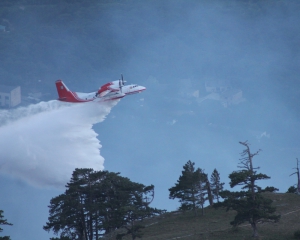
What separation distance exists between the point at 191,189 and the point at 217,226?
6908 mm

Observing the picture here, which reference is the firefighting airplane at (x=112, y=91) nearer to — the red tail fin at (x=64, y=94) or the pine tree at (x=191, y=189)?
the red tail fin at (x=64, y=94)

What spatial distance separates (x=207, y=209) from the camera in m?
62.2

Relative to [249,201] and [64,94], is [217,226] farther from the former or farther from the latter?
[64,94]

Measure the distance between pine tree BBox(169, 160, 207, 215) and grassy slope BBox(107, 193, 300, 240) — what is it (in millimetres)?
2100

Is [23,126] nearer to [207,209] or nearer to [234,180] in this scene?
[207,209]

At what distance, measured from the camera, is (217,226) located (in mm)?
51656

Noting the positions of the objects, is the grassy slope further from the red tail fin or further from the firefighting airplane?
the red tail fin

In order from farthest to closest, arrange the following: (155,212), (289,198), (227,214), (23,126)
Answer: (23,126) → (289,198) → (227,214) → (155,212)

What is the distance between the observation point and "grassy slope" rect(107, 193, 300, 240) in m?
47.4

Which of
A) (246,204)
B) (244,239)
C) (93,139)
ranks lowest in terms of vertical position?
(244,239)

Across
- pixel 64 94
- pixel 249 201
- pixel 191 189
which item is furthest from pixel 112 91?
pixel 249 201

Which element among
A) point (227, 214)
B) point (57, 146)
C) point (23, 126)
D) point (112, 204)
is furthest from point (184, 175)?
point (23, 126)

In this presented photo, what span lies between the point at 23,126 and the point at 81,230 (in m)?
39.9

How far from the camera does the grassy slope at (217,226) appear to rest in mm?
47375
